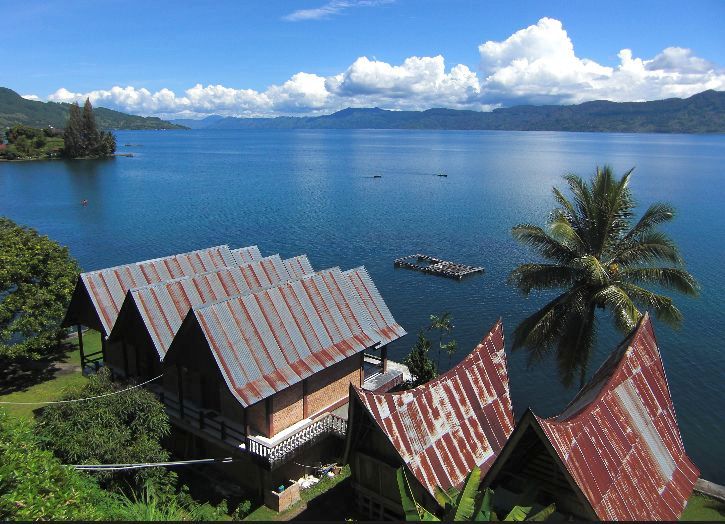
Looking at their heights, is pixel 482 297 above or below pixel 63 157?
below

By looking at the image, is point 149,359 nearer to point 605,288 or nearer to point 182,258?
point 182,258

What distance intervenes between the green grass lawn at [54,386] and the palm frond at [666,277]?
29.0 m

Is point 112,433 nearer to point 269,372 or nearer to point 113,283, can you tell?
point 269,372

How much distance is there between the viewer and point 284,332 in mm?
26656

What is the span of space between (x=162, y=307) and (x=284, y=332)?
6585 millimetres

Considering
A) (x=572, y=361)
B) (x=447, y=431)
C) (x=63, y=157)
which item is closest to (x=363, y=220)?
(x=572, y=361)

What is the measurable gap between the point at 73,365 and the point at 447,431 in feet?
97.3

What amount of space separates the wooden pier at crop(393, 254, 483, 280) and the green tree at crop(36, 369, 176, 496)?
43822 mm

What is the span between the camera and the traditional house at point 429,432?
18.5 metres

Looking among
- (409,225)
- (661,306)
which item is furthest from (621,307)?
(409,225)

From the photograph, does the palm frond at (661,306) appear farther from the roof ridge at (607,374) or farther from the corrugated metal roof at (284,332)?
the corrugated metal roof at (284,332)

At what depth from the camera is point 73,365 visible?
1508 inches

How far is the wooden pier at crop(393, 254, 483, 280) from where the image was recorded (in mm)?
63625

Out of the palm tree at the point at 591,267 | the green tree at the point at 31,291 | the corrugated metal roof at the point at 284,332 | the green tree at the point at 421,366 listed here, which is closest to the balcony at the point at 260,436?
the corrugated metal roof at the point at 284,332
